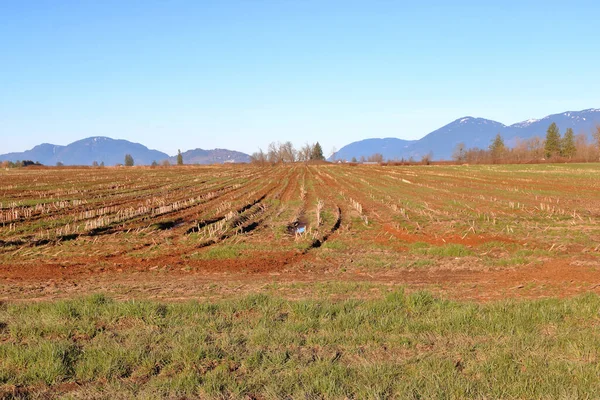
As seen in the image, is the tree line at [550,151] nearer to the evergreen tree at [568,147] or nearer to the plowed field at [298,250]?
the evergreen tree at [568,147]

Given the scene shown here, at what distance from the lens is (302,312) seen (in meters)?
7.54

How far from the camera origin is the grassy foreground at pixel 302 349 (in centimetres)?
503

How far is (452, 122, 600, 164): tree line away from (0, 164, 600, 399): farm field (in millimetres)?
116807

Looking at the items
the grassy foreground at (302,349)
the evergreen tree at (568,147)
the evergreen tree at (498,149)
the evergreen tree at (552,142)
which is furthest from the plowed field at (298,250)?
the evergreen tree at (498,149)

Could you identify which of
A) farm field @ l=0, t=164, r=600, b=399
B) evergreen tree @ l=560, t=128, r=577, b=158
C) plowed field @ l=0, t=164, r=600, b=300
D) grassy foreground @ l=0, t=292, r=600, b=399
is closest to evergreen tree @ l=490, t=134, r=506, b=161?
evergreen tree @ l=560, t=128, r=577, b=158

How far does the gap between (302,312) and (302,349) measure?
140 cm

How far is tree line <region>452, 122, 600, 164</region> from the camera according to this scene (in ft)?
406

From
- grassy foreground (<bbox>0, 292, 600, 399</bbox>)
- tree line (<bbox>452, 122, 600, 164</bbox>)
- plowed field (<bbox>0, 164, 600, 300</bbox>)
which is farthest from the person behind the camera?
tree line (<bbox>452, 122, 600, 164</bbox>)

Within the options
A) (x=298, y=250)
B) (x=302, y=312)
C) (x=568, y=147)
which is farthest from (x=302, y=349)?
(x=568, y=147)

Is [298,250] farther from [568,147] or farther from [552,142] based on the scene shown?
[552,142]

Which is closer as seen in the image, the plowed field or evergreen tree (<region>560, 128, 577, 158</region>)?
the plowed field

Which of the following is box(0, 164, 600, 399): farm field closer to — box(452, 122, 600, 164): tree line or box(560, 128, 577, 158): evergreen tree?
box(452, 122, 600, 164): tree line

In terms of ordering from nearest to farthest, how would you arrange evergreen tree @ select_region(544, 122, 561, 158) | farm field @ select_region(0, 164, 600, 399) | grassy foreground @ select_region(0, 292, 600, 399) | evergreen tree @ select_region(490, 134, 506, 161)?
grassy foreground @ select_region(0, 292, 600, 399)
farm field @ select_region(0, 164, 600, 399)
evergreen tree @ select_region(544, 122, 561, 158)
evergreen tree @ select_region(490, 134, 506, 161)

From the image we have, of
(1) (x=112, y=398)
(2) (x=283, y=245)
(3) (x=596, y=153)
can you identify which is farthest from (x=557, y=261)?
(3) (x=596, y=153)
